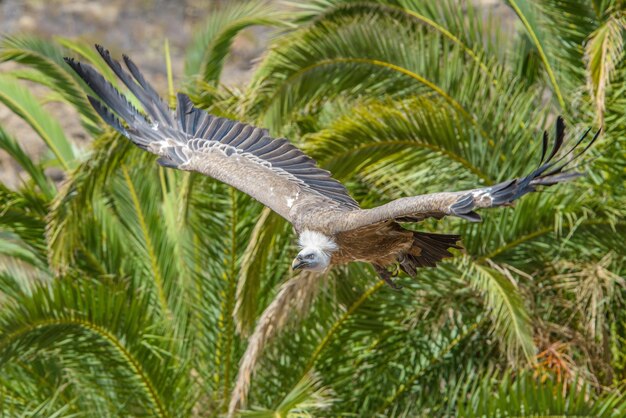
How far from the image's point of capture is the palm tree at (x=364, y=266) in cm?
715

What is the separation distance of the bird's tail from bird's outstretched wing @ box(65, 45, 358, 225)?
0.46 m

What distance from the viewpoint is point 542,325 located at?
7344 millimetres

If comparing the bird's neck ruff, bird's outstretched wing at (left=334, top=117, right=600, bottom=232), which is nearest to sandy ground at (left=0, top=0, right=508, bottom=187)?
the bird's neck ruff

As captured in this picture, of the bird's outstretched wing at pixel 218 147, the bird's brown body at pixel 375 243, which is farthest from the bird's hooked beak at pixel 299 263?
the bird's outstretched wing at pixel 218 147

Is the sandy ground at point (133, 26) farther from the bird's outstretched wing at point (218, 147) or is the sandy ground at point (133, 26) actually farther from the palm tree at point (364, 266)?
the bird's outstretched wing at point (218, 147)

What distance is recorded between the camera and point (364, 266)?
7609mm

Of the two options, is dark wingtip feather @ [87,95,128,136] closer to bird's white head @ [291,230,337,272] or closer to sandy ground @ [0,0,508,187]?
bird's white head @ [291,230,337,272]

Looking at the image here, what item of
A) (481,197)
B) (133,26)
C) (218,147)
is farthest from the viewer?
(133,26)

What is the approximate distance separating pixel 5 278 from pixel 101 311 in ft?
5.57

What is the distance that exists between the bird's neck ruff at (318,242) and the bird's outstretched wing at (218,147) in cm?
23

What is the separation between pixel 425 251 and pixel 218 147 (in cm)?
184

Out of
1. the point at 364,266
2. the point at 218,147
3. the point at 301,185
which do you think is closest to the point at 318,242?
the point at 301,185

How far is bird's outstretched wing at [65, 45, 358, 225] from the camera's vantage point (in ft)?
20.3

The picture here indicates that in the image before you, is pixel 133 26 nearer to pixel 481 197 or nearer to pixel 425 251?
pixel 425 251
